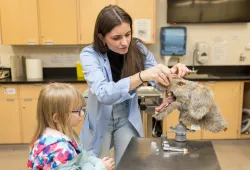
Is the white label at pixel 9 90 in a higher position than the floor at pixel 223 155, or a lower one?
higher

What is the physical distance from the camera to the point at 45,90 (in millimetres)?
1140

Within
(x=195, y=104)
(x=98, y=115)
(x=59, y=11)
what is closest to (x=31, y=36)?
(x=59, y=11)

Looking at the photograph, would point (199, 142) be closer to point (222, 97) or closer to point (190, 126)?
point (190, 126)

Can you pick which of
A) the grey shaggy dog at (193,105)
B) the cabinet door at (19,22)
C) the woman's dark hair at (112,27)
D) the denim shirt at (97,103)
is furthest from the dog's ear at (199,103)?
the cabinet door at (19,22)

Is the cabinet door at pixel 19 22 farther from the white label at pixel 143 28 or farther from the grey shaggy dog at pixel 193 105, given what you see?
the grey shaggy dog at pixel 193 105

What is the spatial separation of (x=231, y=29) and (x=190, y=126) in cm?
290

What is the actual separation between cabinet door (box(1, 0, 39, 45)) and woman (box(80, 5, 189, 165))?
210 cm

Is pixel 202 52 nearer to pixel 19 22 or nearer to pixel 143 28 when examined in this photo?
pixel 143 28

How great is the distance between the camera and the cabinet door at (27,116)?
3.19 m

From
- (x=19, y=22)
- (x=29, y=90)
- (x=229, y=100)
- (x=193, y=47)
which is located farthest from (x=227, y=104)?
(x=19, y=22)

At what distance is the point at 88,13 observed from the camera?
10.6ft

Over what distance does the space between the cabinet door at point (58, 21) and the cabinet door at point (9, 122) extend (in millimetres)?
884

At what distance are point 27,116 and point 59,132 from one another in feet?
7.61

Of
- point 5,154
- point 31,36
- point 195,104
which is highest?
point 31,36
